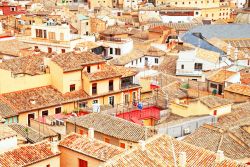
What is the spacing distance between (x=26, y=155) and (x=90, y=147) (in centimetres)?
242

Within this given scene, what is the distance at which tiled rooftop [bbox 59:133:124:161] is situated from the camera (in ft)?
69.9

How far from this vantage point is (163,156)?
19562mm

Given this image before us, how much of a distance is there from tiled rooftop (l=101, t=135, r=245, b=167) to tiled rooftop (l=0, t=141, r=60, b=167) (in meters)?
3.66

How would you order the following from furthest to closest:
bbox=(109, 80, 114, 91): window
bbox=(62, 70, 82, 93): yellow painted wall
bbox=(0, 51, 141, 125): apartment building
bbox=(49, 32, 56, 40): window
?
bbox=(49, 32, 56, 40): window < bbox=(109, 80, 114, 91): window < bbox=(62, 70, 82, 93): yellow painted wall < bbox=(0, 51, 141, 125): apartment building

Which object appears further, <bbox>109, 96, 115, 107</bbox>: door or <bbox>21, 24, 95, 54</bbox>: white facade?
<bbox>21, 24, 95, 54</bbox>: white facade

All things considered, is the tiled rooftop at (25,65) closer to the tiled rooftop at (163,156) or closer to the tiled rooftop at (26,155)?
the tiled rooftop at (26,155)

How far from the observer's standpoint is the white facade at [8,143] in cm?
2188

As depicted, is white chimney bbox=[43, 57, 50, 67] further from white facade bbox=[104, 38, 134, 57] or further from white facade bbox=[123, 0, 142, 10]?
white facade bbox=[123, 0, 142, 10]

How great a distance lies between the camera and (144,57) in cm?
4966

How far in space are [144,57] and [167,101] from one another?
16691mm

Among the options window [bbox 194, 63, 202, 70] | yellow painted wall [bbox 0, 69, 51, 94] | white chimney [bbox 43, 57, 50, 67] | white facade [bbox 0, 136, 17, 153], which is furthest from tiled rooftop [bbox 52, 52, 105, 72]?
white facade [bbox 0, 136, 17, 153]

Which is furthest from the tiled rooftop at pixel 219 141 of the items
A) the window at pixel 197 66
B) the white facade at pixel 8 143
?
the window at pixel 197 66

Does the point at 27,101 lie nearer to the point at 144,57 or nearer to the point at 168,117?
the point at 168,117

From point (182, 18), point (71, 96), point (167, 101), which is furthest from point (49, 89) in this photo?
point (182, 18)
